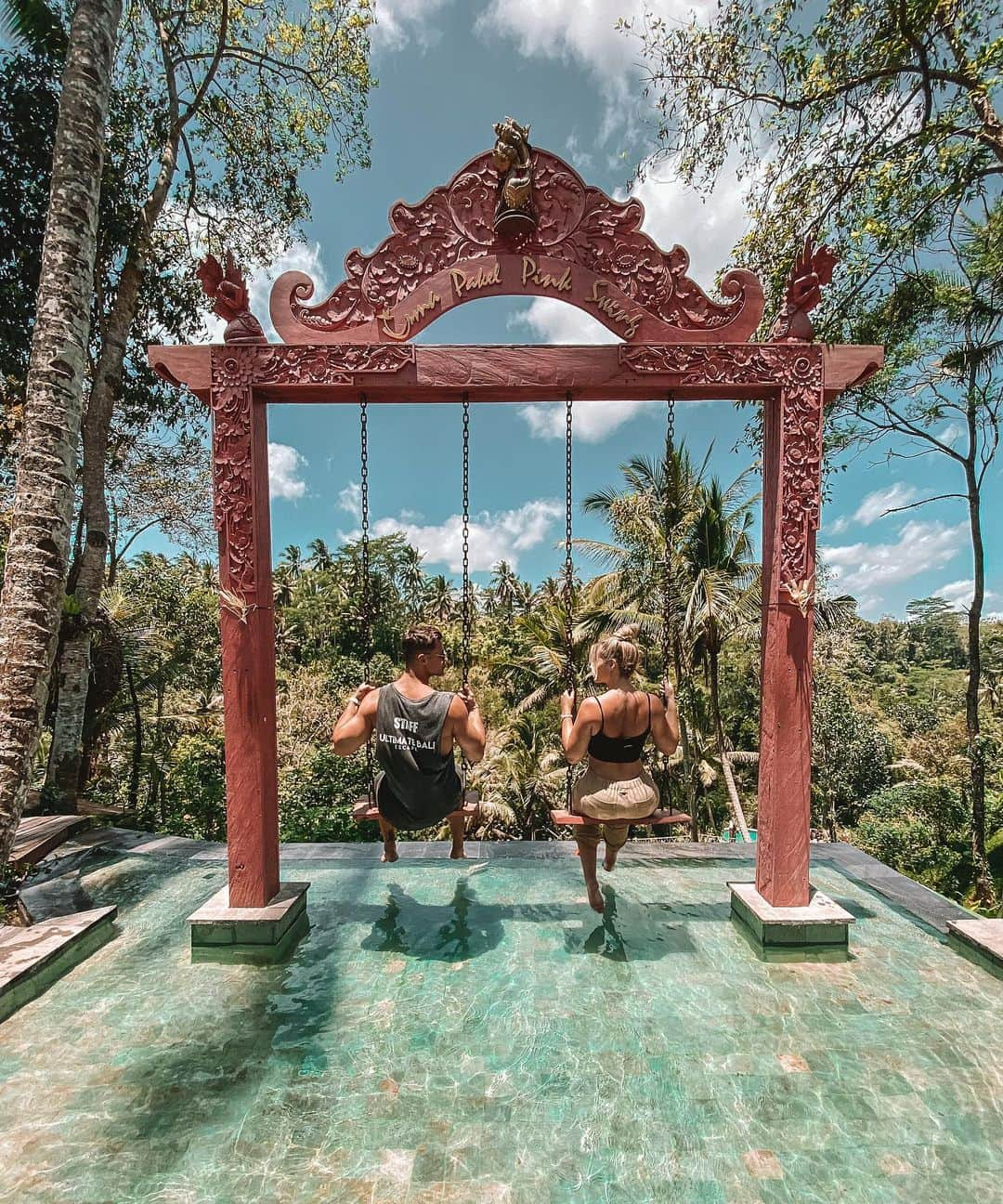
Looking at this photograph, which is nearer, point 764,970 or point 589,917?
point 764,970

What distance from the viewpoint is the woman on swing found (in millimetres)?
3428

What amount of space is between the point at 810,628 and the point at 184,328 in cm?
874

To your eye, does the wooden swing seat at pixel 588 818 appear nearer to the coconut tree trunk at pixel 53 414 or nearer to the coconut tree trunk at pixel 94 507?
the coconut tree trunk at pixel 53 414

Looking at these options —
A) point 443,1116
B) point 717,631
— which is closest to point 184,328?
point 443,1116

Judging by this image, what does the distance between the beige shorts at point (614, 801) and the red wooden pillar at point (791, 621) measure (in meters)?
0.67

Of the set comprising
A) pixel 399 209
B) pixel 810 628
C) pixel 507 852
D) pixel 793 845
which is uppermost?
pixel 399 209

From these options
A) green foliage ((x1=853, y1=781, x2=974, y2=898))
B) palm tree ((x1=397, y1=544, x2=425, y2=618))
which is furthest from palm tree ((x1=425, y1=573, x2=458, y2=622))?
green foliage ((x1=853, y1=781, x2=974, y2=898))

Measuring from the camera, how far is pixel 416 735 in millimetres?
3391

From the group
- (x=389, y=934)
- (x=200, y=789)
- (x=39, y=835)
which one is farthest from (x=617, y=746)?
(x=200, y=789)

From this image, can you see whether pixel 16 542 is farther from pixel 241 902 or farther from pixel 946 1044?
pixel 946 1044

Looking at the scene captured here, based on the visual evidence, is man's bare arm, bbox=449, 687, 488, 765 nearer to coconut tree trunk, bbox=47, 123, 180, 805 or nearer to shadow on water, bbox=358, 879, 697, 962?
shadow on water, bbox=358, 879, 697, 962

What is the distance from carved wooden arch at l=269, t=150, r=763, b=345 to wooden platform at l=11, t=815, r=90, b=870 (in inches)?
180

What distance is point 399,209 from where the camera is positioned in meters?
3.42

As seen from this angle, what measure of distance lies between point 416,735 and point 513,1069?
5.24 ft
